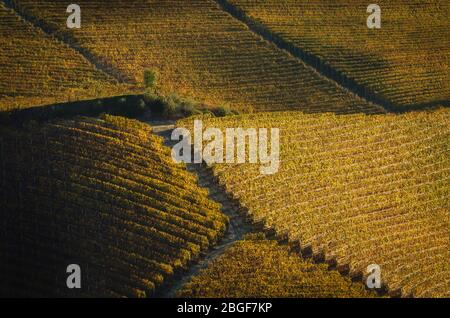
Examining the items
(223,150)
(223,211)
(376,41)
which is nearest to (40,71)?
(223,150)

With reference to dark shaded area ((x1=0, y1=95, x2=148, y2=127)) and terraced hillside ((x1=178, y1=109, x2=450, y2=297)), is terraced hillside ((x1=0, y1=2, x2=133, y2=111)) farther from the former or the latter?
terraced hillside ((x1=178, y1=109, x2=450, y2=297))

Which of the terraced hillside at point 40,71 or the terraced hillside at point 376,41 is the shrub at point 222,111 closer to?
the terraced hillside at point 40,71

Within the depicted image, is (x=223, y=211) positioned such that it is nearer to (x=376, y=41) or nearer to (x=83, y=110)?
(x=83, y=110)

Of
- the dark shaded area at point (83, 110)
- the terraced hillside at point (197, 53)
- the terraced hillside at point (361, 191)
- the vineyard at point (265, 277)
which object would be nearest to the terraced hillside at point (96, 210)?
the dark shaded area at point (83, 110)

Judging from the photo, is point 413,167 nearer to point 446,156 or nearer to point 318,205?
point 446,156

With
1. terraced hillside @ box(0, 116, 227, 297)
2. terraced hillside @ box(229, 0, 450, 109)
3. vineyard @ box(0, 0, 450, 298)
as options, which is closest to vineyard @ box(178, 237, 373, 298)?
vineyard @ box(0, 0, 450, 298)
